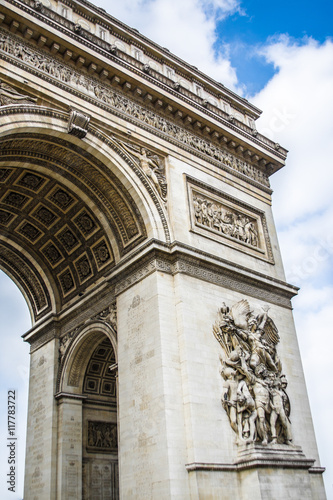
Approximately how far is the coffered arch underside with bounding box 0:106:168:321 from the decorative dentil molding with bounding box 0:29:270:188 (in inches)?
53.9

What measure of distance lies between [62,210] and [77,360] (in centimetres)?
502

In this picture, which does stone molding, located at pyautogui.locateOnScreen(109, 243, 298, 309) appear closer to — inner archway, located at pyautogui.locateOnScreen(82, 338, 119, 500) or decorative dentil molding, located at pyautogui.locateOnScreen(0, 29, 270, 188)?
inner archway, located at pyautogui.locateOnScreen(82, 338, 119, 500)

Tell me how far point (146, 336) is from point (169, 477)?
3541 millimetres

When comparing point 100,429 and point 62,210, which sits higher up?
point 62,210

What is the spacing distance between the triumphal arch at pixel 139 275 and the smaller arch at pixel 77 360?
0.22 ft

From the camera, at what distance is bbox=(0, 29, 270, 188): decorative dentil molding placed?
13875 millimetres

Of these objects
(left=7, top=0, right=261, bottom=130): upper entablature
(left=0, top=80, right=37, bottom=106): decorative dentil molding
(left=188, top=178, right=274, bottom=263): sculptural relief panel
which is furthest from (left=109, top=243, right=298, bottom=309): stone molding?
(left=7, top=0, right=261, bottom=130): upper entablature

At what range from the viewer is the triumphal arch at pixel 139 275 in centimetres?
1264

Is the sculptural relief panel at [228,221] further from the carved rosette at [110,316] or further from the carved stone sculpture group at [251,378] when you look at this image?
the carved rosette at [110,316]

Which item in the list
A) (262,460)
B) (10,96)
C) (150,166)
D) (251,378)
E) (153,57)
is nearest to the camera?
(262,460)

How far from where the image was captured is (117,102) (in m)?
15.8

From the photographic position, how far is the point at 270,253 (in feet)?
58.9

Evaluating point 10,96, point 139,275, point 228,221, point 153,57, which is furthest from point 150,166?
point 153,57

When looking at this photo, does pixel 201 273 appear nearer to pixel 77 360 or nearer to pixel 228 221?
pixel 228 221
